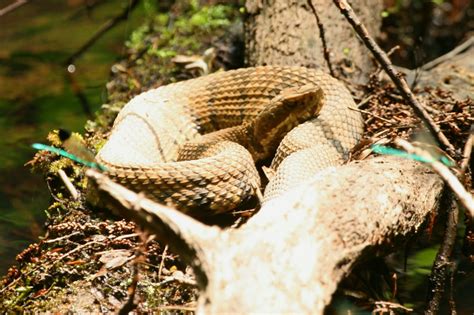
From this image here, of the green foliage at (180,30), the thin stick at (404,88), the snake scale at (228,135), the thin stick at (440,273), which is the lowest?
the thin stick at (440,273)

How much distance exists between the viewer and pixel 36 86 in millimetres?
8062

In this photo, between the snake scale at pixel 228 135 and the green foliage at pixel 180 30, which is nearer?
the snake scale at pixel 228 135

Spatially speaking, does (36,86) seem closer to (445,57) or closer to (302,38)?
(302,38)

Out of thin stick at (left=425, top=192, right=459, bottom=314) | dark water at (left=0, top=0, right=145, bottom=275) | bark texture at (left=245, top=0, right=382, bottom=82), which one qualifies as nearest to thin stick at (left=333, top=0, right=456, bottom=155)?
thin stick at (left=425, top=192, right=459, bottom=314)

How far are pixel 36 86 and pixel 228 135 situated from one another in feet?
11.7

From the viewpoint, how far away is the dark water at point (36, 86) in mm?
5559

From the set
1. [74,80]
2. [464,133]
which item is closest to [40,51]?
[74,80]

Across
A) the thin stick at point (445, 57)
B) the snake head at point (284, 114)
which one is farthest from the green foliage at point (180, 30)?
the thin stick at point (445, 57)

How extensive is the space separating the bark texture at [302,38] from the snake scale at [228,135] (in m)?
0.49

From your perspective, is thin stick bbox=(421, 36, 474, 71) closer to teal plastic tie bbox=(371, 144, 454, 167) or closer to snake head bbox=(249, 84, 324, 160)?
snake head bbox=(249, 84, 324, 160)

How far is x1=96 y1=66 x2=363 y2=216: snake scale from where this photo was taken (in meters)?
4.52

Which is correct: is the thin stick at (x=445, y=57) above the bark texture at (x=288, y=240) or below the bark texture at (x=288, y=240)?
below

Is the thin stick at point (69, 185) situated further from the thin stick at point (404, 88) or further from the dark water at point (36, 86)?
the thin stick at point (404, 88)

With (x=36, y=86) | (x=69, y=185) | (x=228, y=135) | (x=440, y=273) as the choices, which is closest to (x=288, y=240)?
(x=440, y=273)
